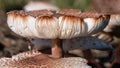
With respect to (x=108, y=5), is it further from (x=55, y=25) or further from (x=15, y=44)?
(x=55, y=25)

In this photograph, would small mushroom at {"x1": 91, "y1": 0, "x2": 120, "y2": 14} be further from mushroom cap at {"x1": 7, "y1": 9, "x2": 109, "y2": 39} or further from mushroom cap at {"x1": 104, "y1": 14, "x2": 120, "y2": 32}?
mushroom cap at {"x1": 7, "y1": 9, "x2": 109, "y2": 39}

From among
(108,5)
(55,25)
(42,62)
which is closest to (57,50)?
(42,62)

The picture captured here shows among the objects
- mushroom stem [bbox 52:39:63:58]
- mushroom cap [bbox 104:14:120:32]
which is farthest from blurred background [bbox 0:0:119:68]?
mushroom stem [bbox 52:39:63:58]

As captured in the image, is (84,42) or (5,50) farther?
(5,50)

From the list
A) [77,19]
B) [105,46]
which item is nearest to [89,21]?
[77,19]

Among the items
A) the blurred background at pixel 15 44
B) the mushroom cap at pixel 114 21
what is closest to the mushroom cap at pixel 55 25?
the mushroom cap at pixel 114 21

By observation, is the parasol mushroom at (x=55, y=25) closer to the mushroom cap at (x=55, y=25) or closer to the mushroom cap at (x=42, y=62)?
the mushroom cap at (x=55, y=25)

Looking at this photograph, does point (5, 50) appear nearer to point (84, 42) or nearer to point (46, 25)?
point (84, 42)
